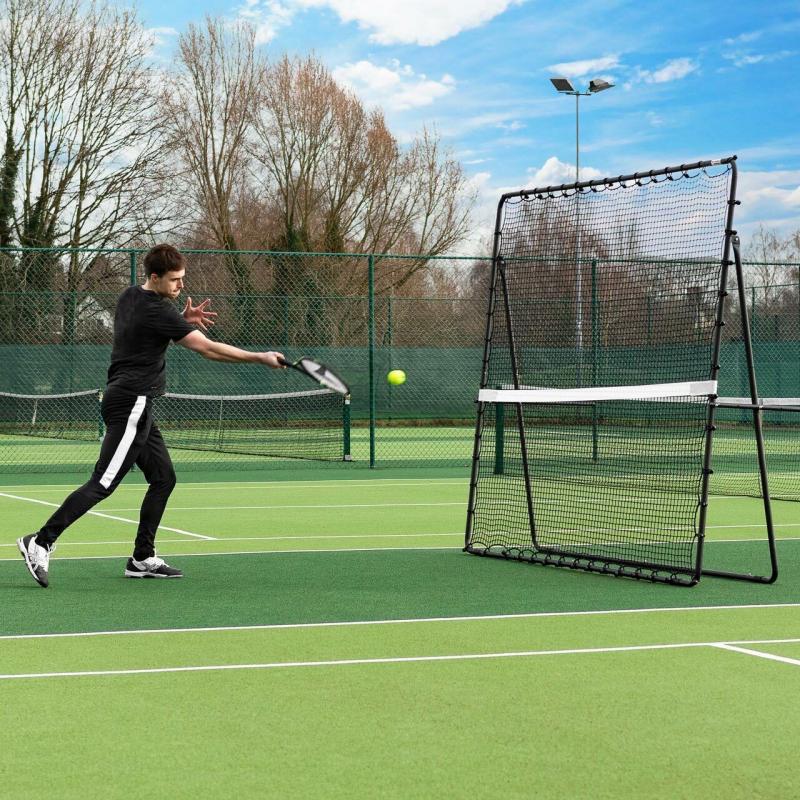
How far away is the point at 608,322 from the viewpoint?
12844 millimetres

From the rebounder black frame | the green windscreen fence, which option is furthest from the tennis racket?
the green windscreen fence

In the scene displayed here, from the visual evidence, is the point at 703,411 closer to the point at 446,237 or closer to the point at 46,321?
the point at 46,321

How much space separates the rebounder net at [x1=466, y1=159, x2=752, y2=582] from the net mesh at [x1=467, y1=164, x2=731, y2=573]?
16mm

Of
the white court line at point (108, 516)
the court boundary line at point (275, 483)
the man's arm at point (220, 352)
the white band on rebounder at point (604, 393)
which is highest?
the man's arm at point (220, 352)

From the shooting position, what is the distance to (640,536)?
34.0 feet

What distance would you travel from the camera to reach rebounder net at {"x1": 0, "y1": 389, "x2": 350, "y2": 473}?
21062 mm

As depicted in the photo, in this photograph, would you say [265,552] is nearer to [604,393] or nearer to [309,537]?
[309,537]

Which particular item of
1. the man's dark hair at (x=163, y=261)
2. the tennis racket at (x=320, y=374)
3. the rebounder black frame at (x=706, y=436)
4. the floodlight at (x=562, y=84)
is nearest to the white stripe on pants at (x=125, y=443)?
the man's dark hair at (x=163, y=261)

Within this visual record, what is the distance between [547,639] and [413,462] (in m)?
12.6

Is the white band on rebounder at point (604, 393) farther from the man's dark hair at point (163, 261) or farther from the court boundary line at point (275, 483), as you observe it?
the court boundary line at point (275, 483)

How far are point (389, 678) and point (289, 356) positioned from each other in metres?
17.5

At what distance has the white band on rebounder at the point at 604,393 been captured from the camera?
317 inches

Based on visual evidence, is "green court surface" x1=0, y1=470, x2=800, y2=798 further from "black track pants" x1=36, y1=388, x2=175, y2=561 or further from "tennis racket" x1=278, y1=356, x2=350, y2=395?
"tennis racket" x1=278, y1=356, x2=350, y2=395

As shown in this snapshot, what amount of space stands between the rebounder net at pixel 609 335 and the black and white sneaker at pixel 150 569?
7.25 ft
